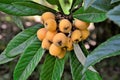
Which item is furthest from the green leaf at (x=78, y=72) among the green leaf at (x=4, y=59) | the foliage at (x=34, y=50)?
the green leaf at (x=4, y=59)

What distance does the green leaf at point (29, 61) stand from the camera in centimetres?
92

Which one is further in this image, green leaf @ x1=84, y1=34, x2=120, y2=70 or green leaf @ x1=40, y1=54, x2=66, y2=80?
green leaf @ x1=40, y1=54, x2=66, y2=80

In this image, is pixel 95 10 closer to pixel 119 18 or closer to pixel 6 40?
pixel 119 18

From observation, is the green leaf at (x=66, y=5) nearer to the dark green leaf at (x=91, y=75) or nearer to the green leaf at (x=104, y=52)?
the dark green leaf at (x=91, y=75)

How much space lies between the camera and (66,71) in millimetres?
3207

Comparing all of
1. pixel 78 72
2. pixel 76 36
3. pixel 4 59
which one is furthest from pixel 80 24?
pixel 4 59

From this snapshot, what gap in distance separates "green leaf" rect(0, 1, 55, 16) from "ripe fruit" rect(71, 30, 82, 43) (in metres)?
0.12

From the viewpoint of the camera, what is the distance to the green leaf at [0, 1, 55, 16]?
2.92 ft

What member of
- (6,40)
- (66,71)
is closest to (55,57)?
(66,71)

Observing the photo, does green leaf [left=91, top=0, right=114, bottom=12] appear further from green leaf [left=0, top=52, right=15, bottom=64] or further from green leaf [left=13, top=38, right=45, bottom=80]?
green leaf [left=0, top=52, right=15, bottom=64]

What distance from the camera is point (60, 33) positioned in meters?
0.84

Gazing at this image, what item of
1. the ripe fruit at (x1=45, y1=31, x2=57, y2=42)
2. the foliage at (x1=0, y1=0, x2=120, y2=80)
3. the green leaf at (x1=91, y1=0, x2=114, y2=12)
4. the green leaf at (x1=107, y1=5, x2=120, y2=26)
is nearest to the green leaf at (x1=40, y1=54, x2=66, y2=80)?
the foliage at (x1=0, y1=0, x2=120, y2=80)

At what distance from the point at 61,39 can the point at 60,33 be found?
0.08ft

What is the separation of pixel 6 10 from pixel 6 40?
269 cm
